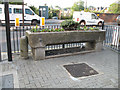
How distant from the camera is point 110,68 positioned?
14.9 ft

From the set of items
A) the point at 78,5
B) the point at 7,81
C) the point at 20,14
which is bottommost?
the point at 7,81

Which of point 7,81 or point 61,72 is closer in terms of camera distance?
point 7,81

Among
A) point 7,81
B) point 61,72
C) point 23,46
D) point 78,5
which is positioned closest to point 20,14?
point 23,46

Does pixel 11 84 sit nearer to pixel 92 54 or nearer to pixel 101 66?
pixel 101 66

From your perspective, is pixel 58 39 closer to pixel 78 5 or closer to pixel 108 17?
pixel 108 17

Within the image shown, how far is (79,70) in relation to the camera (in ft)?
14.1

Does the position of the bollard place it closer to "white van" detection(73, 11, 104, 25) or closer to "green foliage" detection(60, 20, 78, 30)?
"green foliage" detection(60, 20, 78, 30)

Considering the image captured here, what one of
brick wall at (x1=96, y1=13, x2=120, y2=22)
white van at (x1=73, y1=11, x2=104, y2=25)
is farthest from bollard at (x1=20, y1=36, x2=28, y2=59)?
brick wall at (x1=96, y1=13, x2=120, y2=22)

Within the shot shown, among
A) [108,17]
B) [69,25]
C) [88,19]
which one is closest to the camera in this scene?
[69,25]

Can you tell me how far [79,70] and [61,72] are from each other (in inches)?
23.8

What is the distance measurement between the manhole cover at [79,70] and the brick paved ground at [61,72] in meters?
0.18

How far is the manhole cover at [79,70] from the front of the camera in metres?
4.04

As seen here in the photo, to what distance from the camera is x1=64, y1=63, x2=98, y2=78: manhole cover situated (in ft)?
13.3

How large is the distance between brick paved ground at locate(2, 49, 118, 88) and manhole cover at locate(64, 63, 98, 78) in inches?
7.2
